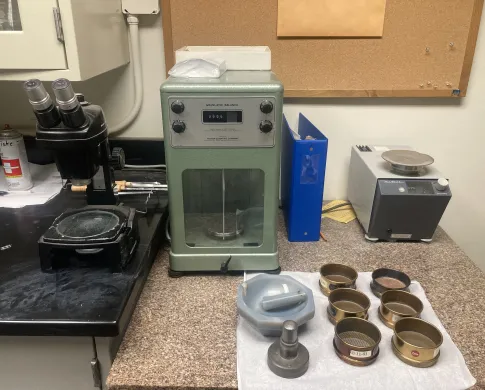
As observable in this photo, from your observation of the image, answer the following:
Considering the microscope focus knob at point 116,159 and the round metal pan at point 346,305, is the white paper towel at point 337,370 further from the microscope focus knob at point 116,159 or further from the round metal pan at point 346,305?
the microscope focus knob at point 116,159

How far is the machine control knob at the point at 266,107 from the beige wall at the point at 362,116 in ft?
1.66

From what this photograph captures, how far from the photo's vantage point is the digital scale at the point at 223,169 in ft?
2.93

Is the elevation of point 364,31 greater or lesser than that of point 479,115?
greater

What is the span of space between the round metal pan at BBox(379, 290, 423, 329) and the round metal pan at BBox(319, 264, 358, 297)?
0.08m

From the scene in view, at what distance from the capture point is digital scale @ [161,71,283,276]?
89 cm

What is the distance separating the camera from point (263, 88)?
884 mm

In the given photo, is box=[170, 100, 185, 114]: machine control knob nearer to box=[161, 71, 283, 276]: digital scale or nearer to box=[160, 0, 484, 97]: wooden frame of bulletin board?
box=[161, 71, 283, 276]: digital scale

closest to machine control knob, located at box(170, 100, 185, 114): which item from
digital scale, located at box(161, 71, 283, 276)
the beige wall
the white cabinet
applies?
digital scale, located at box(161, 71, 283, 276)

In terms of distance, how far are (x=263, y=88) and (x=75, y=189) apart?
27.9 inches

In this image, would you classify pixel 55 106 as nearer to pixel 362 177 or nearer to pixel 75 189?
pixel 75 189

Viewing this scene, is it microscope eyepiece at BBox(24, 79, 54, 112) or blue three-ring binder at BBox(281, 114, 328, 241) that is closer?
microscope eyepiece at BBox(24, 79, 54, 112)

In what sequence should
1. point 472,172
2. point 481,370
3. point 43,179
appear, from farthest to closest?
point 472,172, point 43,179, point 481,370

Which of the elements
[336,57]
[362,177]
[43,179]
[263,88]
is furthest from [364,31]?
[43,179]

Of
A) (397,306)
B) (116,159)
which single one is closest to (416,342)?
(397,306)
